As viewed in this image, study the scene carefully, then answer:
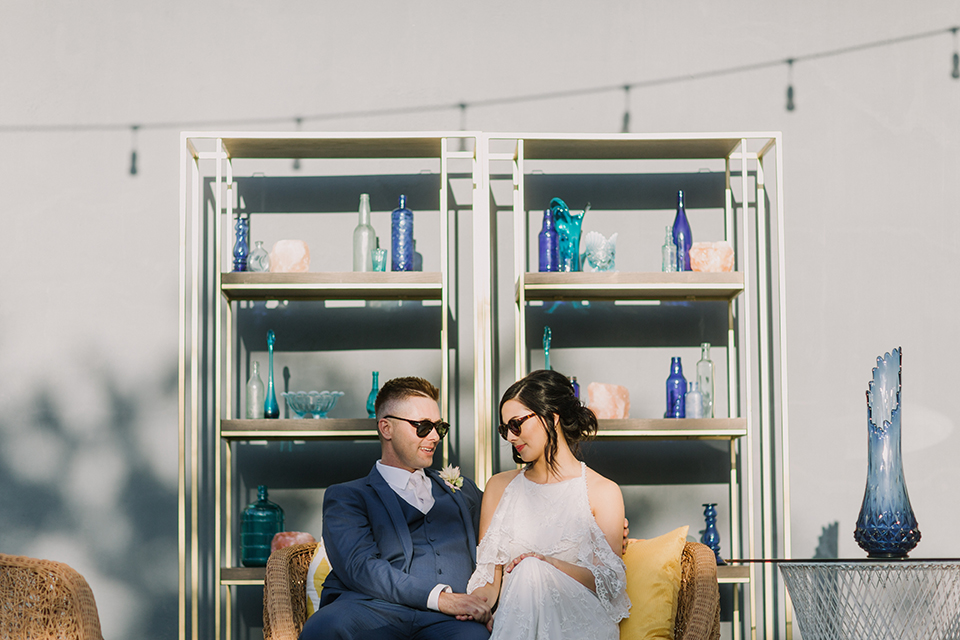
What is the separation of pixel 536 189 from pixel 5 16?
2.42 m

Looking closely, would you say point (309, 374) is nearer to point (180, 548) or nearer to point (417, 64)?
point (180, 548)

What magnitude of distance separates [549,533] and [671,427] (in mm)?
989

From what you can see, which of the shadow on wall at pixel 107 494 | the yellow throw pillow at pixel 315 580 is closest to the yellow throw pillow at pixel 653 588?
the yellow throw pillow at pixel 315 580

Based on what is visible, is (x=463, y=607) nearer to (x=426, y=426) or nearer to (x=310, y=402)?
(x=426, y=426)

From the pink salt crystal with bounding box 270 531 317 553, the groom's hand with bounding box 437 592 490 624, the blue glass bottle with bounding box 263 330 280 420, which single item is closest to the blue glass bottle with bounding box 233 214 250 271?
the blue glass bottle with bounding box 263 330 280 420

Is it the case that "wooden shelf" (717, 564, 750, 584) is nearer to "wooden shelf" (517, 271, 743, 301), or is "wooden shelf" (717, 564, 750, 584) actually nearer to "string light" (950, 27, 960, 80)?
"wooden shelf" (517, 271, 743, 301)

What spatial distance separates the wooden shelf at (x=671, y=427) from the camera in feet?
11.5

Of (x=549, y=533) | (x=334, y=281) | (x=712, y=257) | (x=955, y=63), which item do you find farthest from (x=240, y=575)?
(x=955, y=63)

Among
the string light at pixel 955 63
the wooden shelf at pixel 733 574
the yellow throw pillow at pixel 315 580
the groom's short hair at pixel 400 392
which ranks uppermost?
the string light at pixel 955 63

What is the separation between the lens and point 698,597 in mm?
2711

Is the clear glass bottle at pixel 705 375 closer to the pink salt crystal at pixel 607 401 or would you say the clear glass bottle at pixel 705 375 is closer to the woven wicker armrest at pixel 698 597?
the pink salt crystal at pixel 607 401

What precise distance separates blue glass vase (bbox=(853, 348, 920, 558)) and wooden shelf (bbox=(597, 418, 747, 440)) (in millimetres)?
716

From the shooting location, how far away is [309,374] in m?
3.91

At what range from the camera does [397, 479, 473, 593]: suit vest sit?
2811 mm
